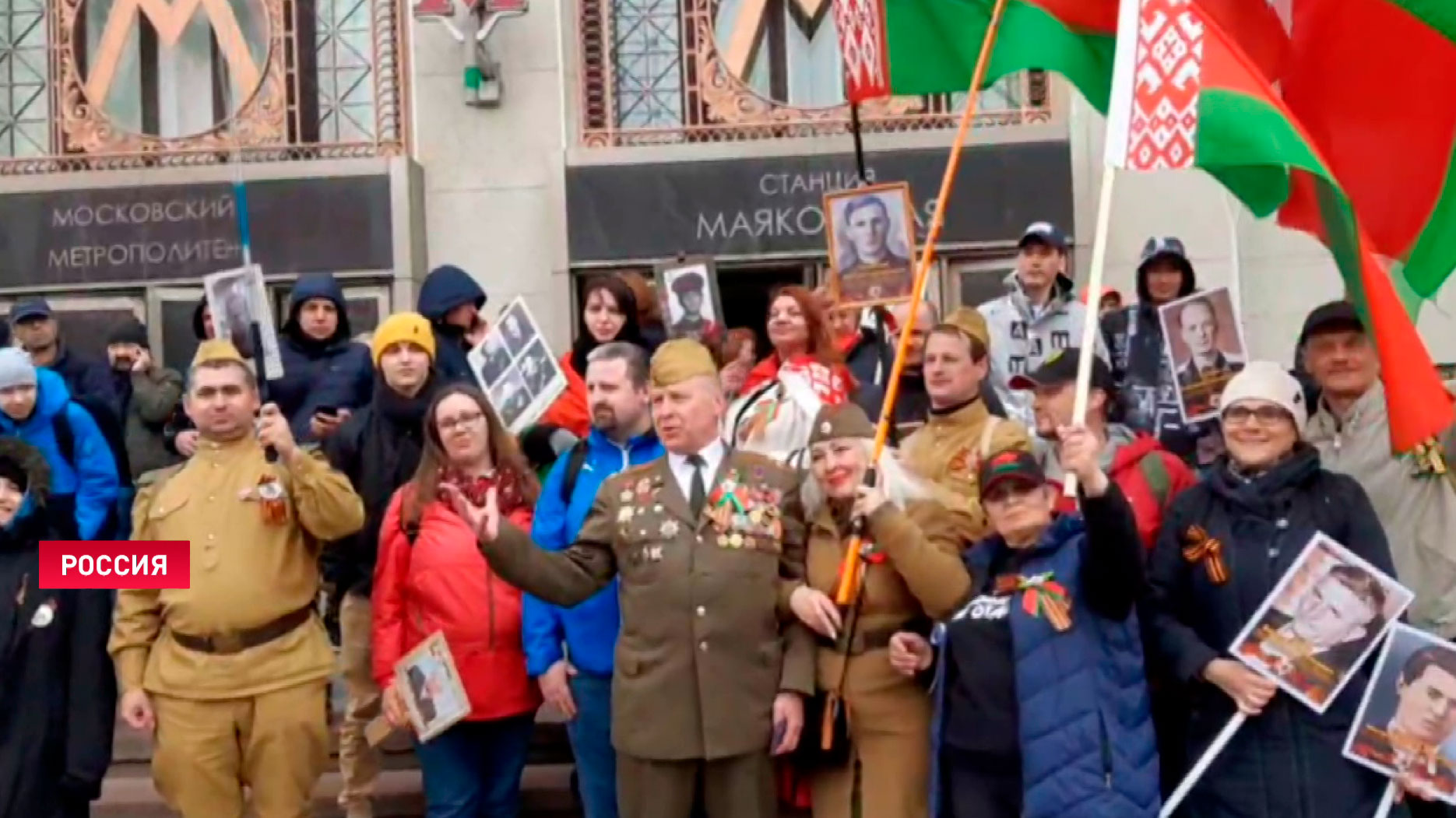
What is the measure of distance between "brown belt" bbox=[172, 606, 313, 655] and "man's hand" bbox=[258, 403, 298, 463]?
0.57m

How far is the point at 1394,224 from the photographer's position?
5.57 metres

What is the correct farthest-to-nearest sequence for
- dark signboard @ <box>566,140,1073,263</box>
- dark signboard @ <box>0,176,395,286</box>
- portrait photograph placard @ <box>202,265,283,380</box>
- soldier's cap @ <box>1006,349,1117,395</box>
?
1. dark signboard @ <box>0,176,395,286</box>
2. dark signboard @ <box>566,140,1073,263</box>
3. portrait photograph placard @ <box>202,265,283,380</box>
4. soldier's cap @ <box>1006,349,1117,395</box>

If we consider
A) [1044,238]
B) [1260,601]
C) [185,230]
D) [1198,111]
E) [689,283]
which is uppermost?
[185,230]

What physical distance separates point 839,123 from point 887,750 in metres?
7.98

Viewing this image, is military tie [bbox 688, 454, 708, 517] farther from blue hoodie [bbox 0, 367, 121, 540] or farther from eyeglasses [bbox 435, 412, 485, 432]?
blue hoodie [bbox 0, 367, 121, 540]

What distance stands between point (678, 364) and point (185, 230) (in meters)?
8.46

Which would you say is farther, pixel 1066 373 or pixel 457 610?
pixel 457 610

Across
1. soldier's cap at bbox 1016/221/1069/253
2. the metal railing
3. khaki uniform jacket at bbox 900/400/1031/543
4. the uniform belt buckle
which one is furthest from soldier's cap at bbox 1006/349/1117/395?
the metal railing

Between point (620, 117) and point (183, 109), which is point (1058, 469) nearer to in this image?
point (620, 117)

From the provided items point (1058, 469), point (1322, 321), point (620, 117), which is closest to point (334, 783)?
point (1058, 469)

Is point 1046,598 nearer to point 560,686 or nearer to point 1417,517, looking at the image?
point 1417,517

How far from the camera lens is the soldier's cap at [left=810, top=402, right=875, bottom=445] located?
4.76 m

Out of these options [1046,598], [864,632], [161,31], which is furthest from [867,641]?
[161,31]

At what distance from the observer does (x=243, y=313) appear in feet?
20.8
